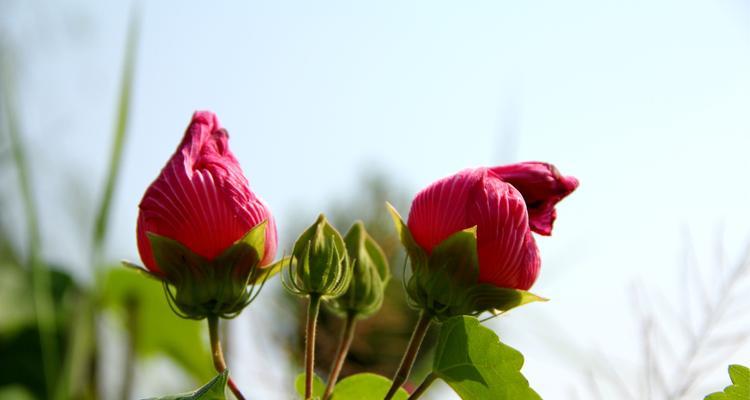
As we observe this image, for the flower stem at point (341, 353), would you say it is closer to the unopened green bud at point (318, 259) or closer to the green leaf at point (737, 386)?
the unopened green bud at point (318, 259)

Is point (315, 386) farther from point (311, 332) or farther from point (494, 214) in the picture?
point (494, 214)

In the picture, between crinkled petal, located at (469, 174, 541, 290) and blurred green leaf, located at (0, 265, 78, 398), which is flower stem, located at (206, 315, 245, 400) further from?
blurred green leaf, located at (0, 265, 78, 398)

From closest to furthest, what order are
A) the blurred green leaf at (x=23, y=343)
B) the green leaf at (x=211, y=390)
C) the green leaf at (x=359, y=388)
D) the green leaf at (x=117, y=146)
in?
the green leaf at (x=211, y=390)
the green leaf at (x=359, y=388)
the green leaf at (x=117, y=146)
the blurred green leaf at (x=23, y=343)

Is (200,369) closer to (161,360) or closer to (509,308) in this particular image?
(161,360)

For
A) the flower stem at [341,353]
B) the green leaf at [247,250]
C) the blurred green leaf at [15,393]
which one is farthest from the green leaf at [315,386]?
the blurred green leaf at [15,393]

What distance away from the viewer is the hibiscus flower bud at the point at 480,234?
0.54 metres

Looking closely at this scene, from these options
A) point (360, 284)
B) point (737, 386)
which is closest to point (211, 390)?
point (360, 284)

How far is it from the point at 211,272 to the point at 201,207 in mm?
45

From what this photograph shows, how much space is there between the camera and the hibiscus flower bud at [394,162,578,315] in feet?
1.77

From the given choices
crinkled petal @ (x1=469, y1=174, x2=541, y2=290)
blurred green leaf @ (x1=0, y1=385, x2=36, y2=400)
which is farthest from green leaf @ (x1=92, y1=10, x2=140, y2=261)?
blurred green leaf @ (x1=0, y1=385, x2=36, y2=400)

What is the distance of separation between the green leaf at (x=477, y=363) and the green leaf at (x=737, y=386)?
0.11 metres

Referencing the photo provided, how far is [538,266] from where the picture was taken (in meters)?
0.55

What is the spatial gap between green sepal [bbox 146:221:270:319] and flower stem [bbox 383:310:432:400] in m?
0.11

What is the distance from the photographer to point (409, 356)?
0.55 metres
